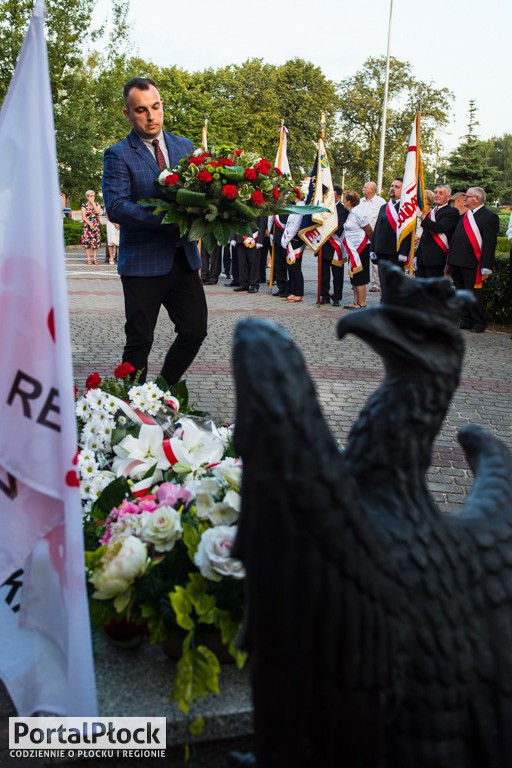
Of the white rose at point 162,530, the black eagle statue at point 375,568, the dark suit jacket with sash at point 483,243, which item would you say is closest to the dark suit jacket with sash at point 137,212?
the white rose at point 162,530

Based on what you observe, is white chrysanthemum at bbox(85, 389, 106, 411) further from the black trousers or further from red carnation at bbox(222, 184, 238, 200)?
the black trousers

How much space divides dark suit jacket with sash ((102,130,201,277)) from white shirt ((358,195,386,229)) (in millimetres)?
8985

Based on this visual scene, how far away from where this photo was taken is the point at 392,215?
11.9m

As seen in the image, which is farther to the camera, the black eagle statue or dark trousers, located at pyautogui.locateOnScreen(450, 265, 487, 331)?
dark trousers, located at pyautogui.locateOnScreen(450, 265, 487, 331)

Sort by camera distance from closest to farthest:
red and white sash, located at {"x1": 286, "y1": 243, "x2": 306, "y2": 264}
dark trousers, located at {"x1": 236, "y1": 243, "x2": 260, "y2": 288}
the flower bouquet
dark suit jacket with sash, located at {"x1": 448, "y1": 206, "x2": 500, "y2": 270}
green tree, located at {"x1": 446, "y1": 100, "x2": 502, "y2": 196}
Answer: the flower bouquet → dark suit jacket with sash, located at {"x1": 448, "y1": 206, "x2": 500, "y2": 270} → red and white sash, located at {"x1": 286, "y1": 243, "x2": 306, "y2": 264} → dark trousers, located at {"x1": 236, "y1": 243, "x2": 260, "y2": 288} → green tree, located at {"x1": 446, "y1": 100, "x2": 502, "y2": 196}

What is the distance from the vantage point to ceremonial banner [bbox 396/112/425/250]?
11.6 m

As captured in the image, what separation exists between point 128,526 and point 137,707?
2.06 ft

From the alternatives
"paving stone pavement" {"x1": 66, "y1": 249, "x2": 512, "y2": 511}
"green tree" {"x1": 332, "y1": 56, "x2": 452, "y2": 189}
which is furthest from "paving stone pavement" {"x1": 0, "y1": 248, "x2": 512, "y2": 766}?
"green tree" {"x1": 332, "y1": 56, "x2": 452, "y2": 189}

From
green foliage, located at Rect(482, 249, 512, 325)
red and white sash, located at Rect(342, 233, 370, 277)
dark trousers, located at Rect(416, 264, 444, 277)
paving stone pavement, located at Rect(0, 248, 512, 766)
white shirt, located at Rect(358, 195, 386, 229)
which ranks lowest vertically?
paving stone pavement, located at Rect(0, 248, 512, 766)

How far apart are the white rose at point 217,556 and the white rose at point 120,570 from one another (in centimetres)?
20

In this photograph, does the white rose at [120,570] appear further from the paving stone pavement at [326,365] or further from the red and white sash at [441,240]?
the red and white sash at [441,240]

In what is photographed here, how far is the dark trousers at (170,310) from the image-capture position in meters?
4.69

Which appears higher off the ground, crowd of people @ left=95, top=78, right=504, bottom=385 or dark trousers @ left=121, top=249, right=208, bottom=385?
crowd of people @ left=95, top=78, right=504, bottom=385

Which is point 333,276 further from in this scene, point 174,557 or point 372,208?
point 174,557
